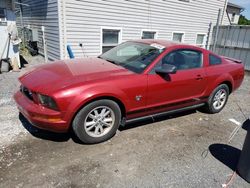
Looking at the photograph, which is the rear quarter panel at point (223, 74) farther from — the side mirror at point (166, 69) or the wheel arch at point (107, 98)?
the wheel arch at point (107, 98)

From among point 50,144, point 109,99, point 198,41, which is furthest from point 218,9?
point 50,144

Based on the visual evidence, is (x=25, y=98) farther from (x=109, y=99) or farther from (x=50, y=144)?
(x=109, y=99)

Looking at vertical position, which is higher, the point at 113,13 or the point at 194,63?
the point at 113,13

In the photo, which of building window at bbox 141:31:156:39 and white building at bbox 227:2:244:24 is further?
white building at bbox 227:2:244:24

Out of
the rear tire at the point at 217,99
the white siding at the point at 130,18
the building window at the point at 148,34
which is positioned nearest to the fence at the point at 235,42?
the white siding at the point at 130,18

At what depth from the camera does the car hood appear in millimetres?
2941

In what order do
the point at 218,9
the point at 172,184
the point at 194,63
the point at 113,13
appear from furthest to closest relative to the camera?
the point at 218,9 < the point at 113,13 < the point at 194,63 < the point at 172,184

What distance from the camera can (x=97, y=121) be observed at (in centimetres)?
321

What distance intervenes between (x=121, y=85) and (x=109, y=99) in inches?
11.0

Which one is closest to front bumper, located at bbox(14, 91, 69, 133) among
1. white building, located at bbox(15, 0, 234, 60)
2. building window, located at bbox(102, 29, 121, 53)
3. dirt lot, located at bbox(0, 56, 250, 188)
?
dirt lot, located at bbox(0, 56, 250, 188)

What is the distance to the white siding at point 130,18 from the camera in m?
7.05

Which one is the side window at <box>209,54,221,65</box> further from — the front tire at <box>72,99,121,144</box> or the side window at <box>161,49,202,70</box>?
the front tire at <box>72,99,121,144</box>

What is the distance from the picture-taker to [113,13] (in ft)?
25.3

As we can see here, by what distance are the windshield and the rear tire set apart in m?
1.76
